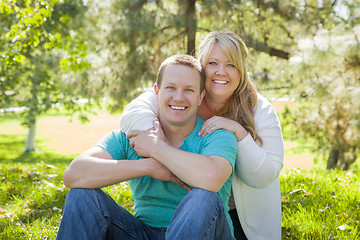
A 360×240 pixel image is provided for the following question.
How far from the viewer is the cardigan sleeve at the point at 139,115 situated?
2273 millimetres

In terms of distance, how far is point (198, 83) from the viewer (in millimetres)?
2379

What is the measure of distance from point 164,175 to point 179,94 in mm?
494

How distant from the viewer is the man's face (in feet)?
7.53

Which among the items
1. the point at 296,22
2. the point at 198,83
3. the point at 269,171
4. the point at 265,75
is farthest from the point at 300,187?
the point at 265,75

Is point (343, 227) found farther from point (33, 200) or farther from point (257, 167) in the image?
point (33, 200)

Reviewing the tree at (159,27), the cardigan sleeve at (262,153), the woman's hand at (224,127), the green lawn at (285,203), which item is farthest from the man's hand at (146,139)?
the tree at (159,27)

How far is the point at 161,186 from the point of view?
2.24 m

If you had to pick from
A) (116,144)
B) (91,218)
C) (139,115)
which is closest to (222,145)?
(139,115)

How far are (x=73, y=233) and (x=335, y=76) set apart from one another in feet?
20.8

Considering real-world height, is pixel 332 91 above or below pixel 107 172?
below

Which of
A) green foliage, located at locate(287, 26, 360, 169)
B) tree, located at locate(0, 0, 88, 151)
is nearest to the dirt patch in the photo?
tree, located at locate(0, 0, 88, 151)

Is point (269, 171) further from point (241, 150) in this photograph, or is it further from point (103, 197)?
point (103, 197)

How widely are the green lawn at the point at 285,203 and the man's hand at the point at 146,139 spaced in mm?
1102

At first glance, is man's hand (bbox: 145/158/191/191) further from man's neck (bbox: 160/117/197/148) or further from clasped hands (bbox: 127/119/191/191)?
man's neck (bbox: 160/117/197/148)
